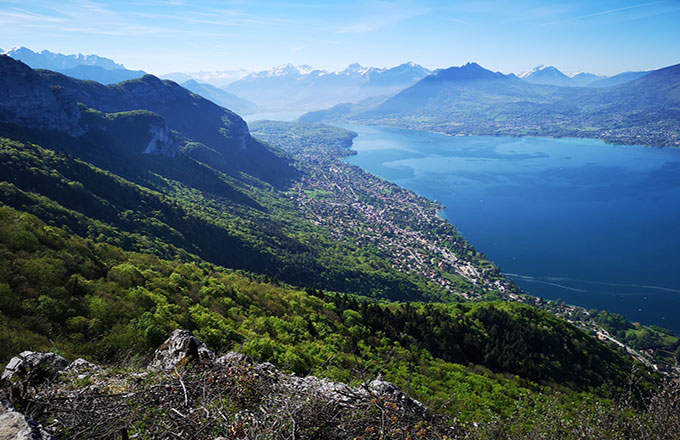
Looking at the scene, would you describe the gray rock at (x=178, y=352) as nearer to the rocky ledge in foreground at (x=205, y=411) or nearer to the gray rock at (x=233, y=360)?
the gray rock at (x=233, y=360)

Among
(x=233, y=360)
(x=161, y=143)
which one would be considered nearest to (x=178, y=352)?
(x=233, y=360)

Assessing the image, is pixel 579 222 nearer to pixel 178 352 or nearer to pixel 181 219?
pixel 181 219

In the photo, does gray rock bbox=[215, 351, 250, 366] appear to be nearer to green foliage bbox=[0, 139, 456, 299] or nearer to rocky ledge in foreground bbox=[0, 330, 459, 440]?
rocky ledge in foreground bbox=[0, 330, 459, 440]

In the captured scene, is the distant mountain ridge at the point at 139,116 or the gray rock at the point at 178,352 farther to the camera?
the distant mountain ridge at the point at 139,116

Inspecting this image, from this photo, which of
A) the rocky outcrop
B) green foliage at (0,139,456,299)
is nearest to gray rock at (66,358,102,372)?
green foliage at (0,139,456,299)

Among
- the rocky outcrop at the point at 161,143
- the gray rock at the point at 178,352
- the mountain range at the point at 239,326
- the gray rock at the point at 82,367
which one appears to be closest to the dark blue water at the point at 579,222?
the mountain range at the point at 239,326

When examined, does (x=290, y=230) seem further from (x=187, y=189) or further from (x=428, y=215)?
(x=428, y=215)
